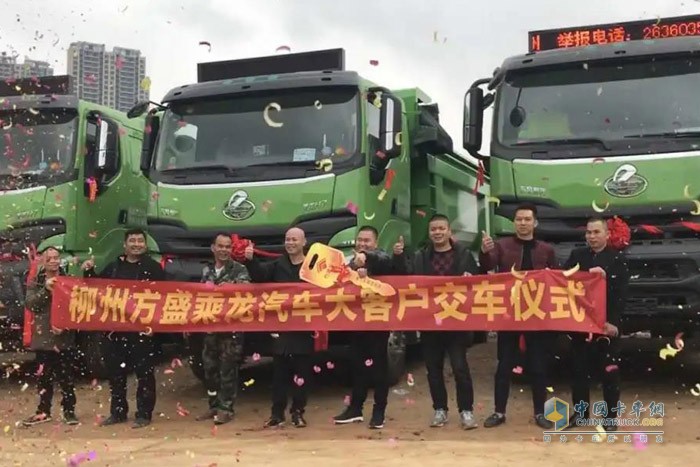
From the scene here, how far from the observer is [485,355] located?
1048cm

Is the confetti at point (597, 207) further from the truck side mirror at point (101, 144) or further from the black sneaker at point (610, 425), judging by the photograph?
the truck side mirror at point (101, 144)

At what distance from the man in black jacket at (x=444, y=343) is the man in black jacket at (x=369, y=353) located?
1.08 feet

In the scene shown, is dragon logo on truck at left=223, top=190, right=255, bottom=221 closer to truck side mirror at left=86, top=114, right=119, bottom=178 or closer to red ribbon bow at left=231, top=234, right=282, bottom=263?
red ribbon bow at left=231, top=234, right=282, bottom=263

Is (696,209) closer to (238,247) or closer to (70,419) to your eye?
(238,247)

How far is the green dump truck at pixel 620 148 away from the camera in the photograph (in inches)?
270

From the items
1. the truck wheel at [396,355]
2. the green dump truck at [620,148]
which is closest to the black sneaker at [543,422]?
the green dump truck at [620,148]

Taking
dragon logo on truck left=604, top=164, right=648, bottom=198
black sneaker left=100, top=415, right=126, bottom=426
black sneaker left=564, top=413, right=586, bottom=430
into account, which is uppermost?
dragon logo on truck left=604, top=164, right=648, bottom=198

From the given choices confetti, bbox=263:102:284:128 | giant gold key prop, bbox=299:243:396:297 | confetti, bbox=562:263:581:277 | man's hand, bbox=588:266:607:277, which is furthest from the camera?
confetti, bbox=263:102:284:128

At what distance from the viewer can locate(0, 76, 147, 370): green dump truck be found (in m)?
8.19

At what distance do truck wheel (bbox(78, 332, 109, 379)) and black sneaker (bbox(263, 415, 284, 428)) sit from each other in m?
1.85

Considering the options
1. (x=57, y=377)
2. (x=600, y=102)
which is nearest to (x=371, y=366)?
(x=57, y=377)

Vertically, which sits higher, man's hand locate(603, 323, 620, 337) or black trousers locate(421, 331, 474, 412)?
man's hand locate(603, 323, 620, 337)

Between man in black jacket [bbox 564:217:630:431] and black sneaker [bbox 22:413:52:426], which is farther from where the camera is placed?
black sneaker [bbox 22:413:52:426]

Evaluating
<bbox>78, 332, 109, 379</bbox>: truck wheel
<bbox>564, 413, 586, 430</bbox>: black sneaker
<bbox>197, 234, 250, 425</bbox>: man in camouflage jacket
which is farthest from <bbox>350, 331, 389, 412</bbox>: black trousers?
<bbox>78, 332, 109, 379</bbox>: truck wheel
